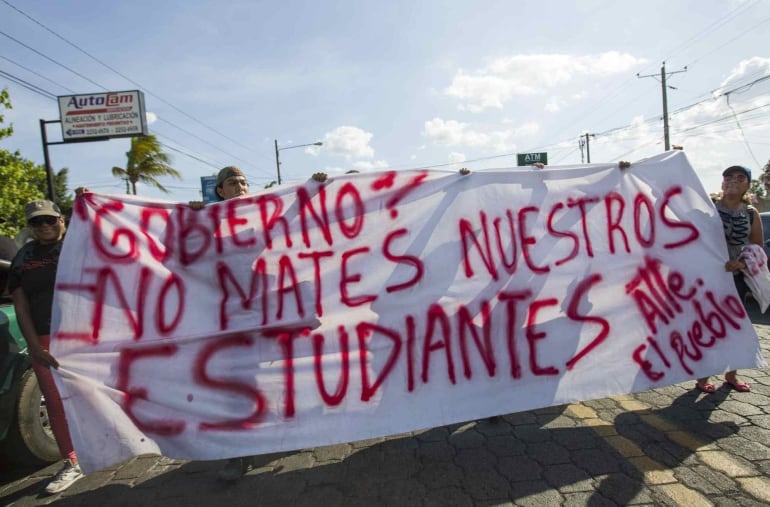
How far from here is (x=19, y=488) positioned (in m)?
3.03

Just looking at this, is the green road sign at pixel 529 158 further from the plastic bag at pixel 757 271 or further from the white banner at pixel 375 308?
the white banner at pixel 375 308

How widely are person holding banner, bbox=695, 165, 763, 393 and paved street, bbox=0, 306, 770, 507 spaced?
0.41ft

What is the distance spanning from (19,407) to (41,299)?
0.77 m

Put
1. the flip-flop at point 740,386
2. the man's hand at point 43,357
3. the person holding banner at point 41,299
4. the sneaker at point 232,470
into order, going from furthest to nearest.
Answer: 1. the flip-flop at point 740,386
2. the person holding banner at point 41,299
3. the sneaker at point 232,470
4. the man's hand at point 43,357

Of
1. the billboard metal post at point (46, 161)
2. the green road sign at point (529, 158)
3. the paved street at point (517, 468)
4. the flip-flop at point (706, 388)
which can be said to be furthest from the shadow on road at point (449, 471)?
the green road sign at point (529, 158)

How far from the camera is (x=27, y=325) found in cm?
299

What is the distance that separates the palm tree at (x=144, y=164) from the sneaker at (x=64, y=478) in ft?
67.4

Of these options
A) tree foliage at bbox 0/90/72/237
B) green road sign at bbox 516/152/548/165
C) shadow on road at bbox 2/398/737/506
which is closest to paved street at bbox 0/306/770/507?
shadow on road at bbox 2/398/737/506

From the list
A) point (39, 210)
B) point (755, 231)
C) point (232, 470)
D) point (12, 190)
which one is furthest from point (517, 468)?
point (12, 190)

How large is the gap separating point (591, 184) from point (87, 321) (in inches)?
139

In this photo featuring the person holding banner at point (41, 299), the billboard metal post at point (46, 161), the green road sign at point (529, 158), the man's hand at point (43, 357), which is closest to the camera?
the man's hand at point (43, 357)

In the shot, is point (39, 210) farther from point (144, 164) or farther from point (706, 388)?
point (144, 164)

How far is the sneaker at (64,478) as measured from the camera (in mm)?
2909

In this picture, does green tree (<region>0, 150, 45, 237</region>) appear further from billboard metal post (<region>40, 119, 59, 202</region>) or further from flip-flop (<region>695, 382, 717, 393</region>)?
flip-flop (<region>695, 382, 717, 393</region>)
